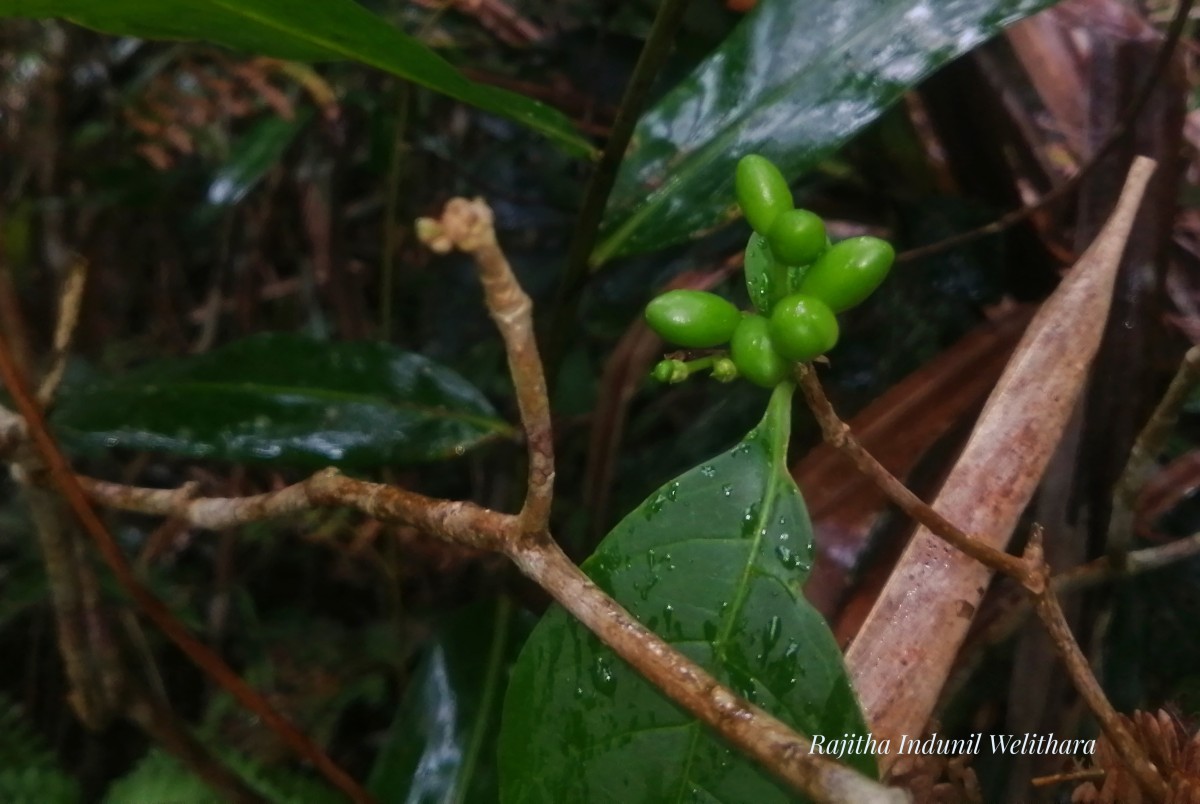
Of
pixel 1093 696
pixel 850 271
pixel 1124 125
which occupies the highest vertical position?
pixel 850 271

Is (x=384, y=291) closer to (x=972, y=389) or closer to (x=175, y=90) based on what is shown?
(x=175, y=90)

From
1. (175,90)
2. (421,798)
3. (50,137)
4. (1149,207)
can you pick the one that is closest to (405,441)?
(421,798)

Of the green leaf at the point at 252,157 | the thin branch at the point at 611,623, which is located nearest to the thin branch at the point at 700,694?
the thin branch at the point at 611,623

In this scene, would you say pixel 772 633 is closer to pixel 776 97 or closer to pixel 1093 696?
pixel 1093 696

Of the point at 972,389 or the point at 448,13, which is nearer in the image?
the point at 972,389

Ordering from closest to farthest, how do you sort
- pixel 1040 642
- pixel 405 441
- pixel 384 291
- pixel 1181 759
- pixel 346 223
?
1. pixel 1181 759
2. pixel 1040 642
3. pixel 405 441
4. pixel 384 291
5. pixel 346 223

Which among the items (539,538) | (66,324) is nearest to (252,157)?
(66,324)
